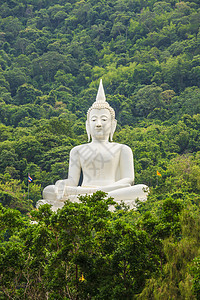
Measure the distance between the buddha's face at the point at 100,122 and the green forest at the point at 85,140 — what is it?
2142mm

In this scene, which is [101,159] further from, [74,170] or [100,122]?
[100,122]

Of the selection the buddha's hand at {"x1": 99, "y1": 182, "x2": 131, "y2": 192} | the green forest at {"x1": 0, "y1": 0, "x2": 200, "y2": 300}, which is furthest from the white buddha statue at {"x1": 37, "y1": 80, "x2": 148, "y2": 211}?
the green forest at {"x1": 0, "y1": 0, "x2": 200, "y2": 300}

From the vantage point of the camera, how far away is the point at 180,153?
31.7 m

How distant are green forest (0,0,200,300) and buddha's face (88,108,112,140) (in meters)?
2.14

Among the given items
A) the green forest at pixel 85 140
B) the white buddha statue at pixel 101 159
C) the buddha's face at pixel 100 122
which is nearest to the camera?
the green forest at pixel 85 140

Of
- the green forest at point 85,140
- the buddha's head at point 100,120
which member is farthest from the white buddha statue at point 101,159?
the green forest at point 85,140

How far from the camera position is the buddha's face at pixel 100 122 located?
1419 cm

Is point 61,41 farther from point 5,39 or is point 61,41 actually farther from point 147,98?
point 147,98

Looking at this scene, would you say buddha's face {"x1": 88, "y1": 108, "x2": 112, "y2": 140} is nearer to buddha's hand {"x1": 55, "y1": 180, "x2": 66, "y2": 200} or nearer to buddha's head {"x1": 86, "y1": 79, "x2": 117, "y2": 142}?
buddha's head {"x1": 86, "y1": 79, "x2": 117, "y2": 142}

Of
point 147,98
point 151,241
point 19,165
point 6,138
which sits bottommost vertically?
point 151,241

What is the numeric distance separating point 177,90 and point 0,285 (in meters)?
36.1

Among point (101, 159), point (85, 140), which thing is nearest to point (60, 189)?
point (101, 159)

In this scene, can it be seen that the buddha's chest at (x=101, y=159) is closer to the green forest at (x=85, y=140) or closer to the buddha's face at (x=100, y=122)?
the buddha's face at (x=100, y=122)

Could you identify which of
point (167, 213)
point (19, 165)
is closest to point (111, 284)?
point (167, 213)
